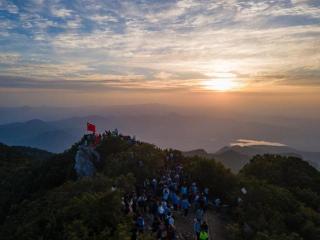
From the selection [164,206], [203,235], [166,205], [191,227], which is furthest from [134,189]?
[203,235]

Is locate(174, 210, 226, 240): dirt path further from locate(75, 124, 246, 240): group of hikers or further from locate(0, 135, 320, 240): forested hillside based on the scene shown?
locate(0, 135, 320, 240): forested hillside

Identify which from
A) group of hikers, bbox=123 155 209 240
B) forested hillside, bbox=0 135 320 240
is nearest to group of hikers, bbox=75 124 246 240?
group of hikers, bbox=123 155 209 240

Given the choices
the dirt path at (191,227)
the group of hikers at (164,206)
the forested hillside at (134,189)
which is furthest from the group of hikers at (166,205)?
the forested hillside at (134,189)

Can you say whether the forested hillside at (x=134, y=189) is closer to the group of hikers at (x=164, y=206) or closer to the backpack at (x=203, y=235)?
the group of hikers at (x=164, y=206)

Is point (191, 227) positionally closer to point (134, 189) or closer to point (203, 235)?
point (203, 235)

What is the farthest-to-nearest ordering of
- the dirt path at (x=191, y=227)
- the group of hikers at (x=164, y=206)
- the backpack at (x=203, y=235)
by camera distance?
the dirt path at (x=191, y=227) < the group of hikers at (x=164, y=206) < the backpack at (x=203, y=235)
